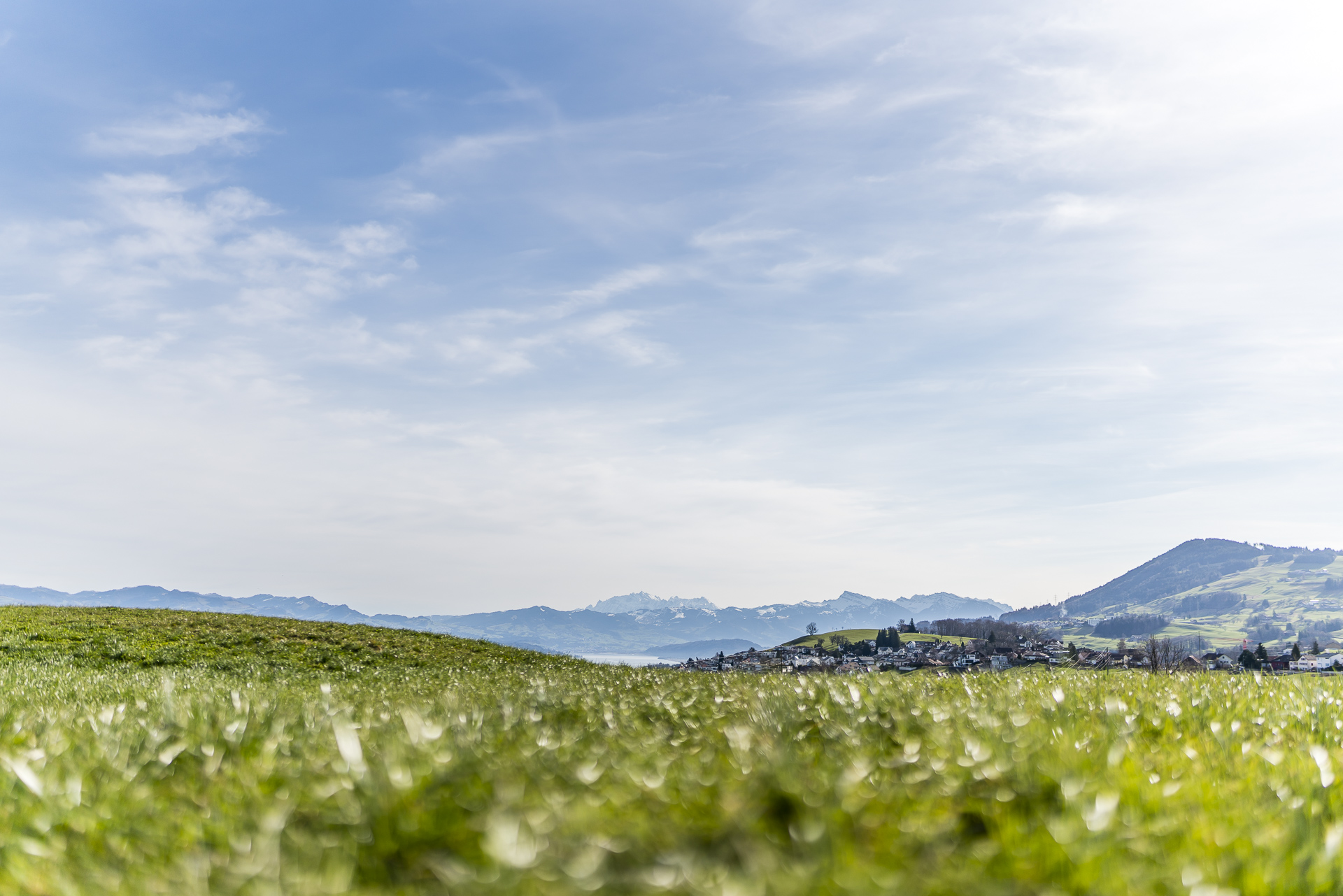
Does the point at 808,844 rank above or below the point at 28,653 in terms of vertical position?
above

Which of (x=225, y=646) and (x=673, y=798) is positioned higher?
(x=673, y=798)

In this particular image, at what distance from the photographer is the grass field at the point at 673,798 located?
10.1ft

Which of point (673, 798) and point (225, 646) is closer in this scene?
point (673, 798)

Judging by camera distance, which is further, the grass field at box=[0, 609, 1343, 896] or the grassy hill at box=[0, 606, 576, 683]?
the grassy hill at box=[0, 606, 576, 683]

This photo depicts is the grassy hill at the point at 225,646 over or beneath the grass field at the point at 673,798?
beneath

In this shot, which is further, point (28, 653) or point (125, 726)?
point (28, 653)

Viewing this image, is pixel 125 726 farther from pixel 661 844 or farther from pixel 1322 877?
pixel 1322 877

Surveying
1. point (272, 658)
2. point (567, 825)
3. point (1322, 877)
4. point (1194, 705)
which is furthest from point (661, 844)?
point (272, 658)

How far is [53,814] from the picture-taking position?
13.2 feet

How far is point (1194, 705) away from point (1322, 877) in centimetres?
496

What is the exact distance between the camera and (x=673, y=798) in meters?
3.87

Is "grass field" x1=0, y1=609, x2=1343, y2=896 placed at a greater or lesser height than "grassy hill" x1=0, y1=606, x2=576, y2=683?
greater

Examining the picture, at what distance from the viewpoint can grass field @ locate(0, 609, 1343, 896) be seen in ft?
10.1

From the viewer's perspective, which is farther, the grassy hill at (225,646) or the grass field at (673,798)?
the grassy hill at (225,646)
